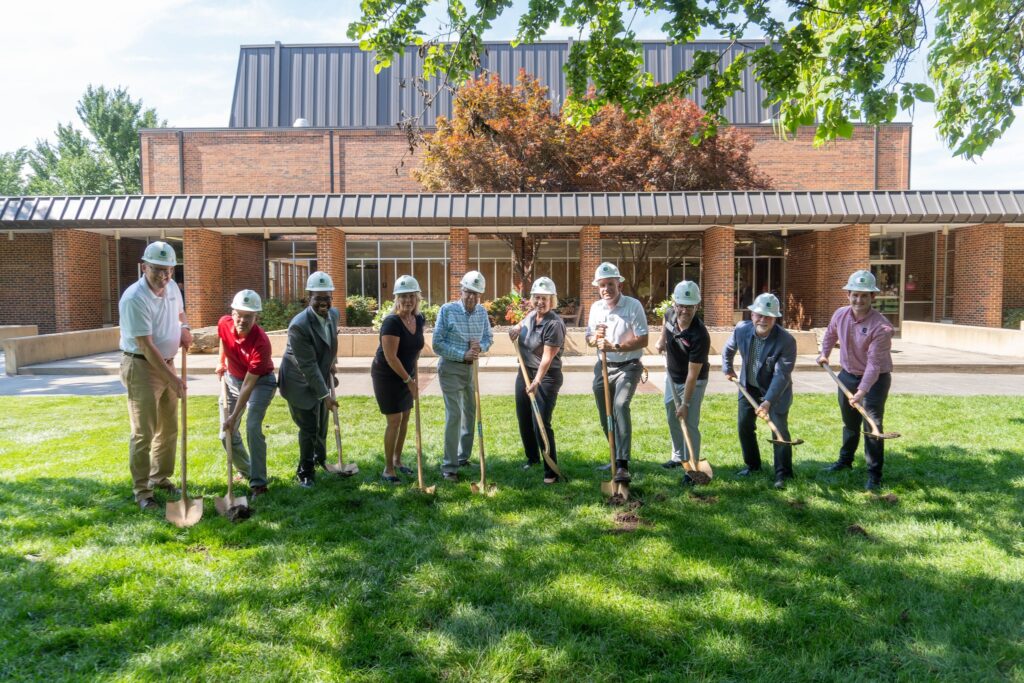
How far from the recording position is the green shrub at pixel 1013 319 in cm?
1998

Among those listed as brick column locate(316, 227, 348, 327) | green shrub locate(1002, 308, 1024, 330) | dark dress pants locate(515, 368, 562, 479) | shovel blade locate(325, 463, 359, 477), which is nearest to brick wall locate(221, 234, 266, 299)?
brick column locate(316, 227, 348, 327)

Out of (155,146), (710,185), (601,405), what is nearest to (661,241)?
(710,185)

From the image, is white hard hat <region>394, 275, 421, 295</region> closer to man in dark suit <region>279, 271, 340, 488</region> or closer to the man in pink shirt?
man in dark suit <region>279, 271, 340, 488</region>

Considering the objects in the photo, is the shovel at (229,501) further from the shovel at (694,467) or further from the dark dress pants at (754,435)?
the dark dress pants at (754,435)

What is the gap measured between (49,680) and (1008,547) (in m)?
5.50

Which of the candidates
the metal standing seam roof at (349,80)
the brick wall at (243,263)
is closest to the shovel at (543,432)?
the brick wall at (243,263)

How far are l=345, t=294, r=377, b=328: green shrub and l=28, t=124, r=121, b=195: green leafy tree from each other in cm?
3228

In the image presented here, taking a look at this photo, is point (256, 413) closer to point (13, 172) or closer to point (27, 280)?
point (27, 280)

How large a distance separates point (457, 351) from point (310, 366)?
1.25m

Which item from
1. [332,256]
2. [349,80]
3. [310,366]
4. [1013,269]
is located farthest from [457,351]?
[349,80]

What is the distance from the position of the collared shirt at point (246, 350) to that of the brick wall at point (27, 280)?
20049mm

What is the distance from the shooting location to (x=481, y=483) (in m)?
5.43

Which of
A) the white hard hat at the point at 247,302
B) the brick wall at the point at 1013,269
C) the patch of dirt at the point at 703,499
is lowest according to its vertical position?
the patch of dirt at the point at 703,499

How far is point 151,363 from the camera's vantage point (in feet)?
16.0
